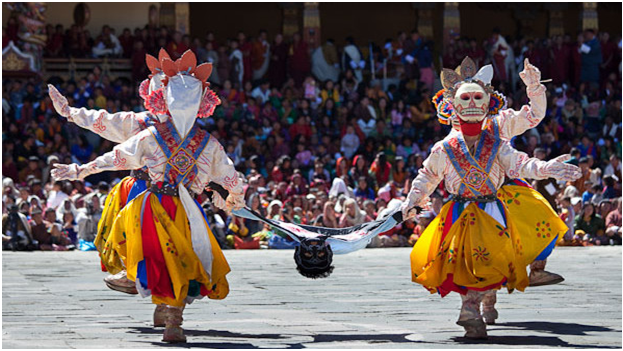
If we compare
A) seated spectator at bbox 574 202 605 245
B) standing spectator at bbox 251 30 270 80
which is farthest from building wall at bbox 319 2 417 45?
seated spectator at bbox 574 202 605 245

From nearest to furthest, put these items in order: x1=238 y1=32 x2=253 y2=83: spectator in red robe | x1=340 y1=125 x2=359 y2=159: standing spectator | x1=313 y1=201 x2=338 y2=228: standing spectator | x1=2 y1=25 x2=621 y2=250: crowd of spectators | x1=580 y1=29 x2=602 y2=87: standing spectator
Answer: x1=313 y1=201 x2=338 y2=228: standing spectator → x1=2 y1=25 x2=621 y2=250: crowd of spectators → x1=340 y1=125 x2=359 y2=159: standing spectator → x1=238 y1=32 x2=253 y2=83: spectator in red robe → x1=580 y1=29 x2=602 y2=87: standing spectator

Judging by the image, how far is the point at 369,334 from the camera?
29.3ft

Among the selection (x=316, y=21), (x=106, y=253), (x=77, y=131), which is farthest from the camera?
(x=316, y=21)

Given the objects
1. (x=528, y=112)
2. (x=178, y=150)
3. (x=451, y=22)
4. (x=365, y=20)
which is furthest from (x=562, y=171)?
(x=365, y=20)

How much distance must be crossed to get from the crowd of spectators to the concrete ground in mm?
3668

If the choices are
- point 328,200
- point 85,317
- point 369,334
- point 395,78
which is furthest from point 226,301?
point 395,78

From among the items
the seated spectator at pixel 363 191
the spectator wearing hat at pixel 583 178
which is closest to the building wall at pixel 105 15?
the seated spectator at pixel 363 191

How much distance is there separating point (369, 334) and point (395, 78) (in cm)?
1741

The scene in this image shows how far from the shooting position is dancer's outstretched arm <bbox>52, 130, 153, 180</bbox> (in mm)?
8914

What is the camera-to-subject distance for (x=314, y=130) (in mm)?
23203

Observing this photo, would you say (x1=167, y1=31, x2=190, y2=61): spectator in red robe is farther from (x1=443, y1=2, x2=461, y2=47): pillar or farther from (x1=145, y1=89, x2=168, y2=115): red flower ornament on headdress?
(x1=145, y1=89, x2=168, y2=115): red flower ornament on headdress

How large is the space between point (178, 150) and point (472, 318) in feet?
7.00

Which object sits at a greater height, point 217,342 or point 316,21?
point 316,21

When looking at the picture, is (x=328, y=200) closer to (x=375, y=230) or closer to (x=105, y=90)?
(x=105, y=90)
